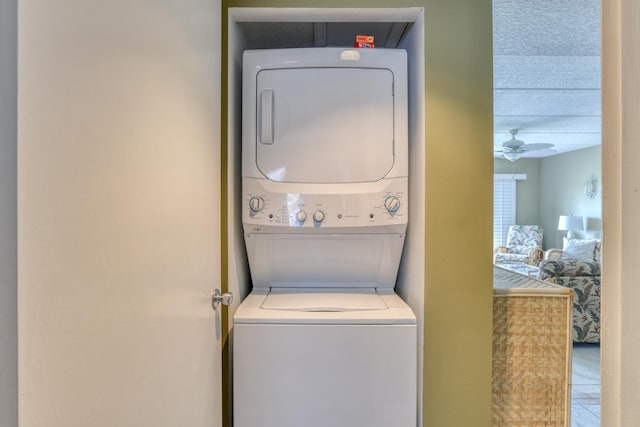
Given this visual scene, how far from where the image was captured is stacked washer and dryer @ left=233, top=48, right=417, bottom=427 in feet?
3.86

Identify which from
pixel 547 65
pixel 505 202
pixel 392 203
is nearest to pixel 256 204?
pixel 392 203

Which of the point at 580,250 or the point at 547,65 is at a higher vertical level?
the point at 547,65

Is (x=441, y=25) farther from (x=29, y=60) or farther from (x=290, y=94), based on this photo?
(x=29, y=60)

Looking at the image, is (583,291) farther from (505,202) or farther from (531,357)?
(505,202)

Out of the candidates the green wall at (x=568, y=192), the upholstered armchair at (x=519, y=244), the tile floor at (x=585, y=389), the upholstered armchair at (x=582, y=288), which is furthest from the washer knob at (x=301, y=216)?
the green wall at (x=568, y=192)

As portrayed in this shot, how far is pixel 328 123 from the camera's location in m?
1.34

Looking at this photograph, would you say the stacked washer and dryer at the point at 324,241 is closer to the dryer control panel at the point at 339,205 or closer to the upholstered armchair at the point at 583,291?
the dryer control panel at the point at 339,205

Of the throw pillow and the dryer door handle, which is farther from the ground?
the dryer door handle

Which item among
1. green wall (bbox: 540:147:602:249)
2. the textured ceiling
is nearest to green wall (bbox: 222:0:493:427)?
the textured ceiling

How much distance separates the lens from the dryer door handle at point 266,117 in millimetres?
1339

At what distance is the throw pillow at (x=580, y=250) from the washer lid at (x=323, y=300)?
504 centimetres

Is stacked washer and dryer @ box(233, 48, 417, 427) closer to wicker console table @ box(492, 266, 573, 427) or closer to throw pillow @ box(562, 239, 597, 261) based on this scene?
wicker console table @ box(492, 266, 573, 427)

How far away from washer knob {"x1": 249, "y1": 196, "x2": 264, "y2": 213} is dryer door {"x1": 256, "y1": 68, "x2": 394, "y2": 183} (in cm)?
11

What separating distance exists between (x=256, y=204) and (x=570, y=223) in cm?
667
